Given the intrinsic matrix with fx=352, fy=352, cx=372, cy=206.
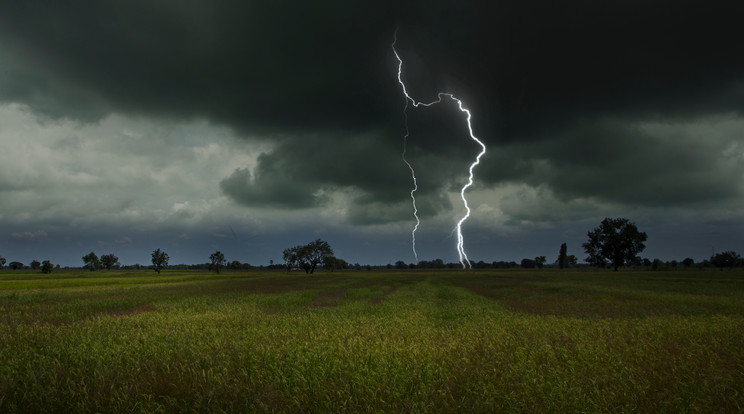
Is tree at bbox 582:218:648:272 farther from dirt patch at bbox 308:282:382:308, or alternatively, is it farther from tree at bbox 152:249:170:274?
tree at bbox 152:249:170:274

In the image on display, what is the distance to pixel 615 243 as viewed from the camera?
11419cm

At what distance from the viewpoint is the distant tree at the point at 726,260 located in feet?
535

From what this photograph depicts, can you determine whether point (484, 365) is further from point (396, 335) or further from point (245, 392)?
point (245, 392)

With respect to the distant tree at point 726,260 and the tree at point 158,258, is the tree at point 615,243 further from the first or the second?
the tree at point 158,258

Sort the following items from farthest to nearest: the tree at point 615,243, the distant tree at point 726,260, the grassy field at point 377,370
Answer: the distant tree at point 726,260, the tree at point 615,243, the grassy field at point 377,370

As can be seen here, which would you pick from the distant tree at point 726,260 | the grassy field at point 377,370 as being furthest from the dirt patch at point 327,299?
the distant tree at point 726,260

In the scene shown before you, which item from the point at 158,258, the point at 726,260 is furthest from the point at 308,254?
the point at 726,260

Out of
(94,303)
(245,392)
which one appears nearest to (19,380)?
(245,392)

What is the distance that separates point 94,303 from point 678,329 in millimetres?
35142

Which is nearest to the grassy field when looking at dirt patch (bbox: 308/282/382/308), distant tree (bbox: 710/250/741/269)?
dirt patch (bbox: 308/282/382/308)

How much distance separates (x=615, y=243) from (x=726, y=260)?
339 feet

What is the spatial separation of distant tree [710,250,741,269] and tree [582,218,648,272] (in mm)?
91301

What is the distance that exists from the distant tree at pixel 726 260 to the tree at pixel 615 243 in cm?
9130

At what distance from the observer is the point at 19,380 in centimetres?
793
